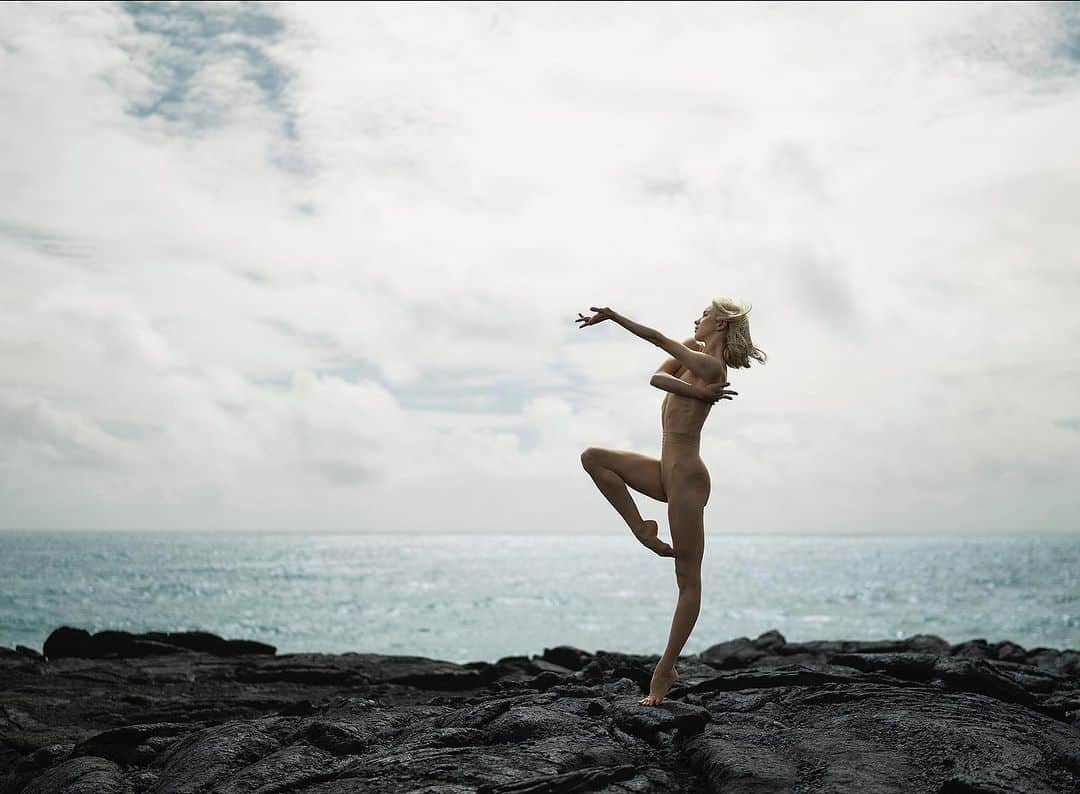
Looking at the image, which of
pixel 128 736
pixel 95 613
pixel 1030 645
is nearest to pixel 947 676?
pixel 128 736

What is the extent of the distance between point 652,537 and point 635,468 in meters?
0.70

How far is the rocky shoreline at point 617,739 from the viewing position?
23.1 ft

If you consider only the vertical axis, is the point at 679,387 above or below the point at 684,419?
above

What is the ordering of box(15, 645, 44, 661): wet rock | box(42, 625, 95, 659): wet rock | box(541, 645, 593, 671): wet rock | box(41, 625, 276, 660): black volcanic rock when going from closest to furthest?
box(15, 645, 44, 661): wet rock
box(541, 645, 593, 671): wet rock
box(41, 625, 276, 660): black volcanic rock
box(42, 625, 95, 659): wet rock

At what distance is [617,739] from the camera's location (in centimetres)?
809

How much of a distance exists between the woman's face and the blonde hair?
0.16 feet

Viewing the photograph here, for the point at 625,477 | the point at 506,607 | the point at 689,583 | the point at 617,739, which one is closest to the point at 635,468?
the point at 625,477

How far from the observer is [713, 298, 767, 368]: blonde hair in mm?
8844

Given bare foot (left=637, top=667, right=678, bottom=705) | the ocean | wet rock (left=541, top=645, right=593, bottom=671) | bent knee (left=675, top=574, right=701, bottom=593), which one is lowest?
the ocean

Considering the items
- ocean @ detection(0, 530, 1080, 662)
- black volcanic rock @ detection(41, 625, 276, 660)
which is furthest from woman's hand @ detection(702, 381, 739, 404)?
ocean @ detection(0, 530, 1080, 662)

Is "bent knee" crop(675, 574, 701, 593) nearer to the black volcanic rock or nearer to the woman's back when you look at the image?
the woman's back

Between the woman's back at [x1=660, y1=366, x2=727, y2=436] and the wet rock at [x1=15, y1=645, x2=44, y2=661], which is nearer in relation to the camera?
the woman's back at [x1=660, y1=366, x2=727, y2=436]

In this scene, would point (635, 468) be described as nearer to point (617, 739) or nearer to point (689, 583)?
point (689, 583)

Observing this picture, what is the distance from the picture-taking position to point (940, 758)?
7.29m
